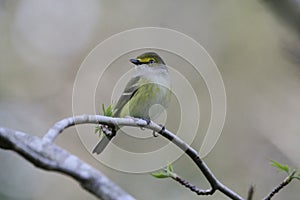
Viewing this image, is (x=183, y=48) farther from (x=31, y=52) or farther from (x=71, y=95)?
(x=31, y=52)

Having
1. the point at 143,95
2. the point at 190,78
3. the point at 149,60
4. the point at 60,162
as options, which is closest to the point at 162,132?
the point at 60,162

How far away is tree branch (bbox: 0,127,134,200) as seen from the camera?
0.60 meters

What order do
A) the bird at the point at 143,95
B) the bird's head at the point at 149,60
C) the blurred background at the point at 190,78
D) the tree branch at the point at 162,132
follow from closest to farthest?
the tree branch at the point at 162,132, the bird at the point at 143,95, the bird's head at the point at 149,60, the blurred background at the point at 190,78

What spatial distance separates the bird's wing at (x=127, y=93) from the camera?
2781 mm

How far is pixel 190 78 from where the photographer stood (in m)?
4.85

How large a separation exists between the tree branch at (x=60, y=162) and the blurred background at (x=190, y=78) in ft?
7.24

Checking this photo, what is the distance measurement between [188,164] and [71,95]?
1524mm

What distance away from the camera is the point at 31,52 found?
6.28 meters

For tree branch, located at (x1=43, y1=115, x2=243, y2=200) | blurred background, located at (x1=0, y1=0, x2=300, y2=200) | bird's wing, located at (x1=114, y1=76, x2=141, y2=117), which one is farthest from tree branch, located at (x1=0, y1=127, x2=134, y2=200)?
blurred background, located at (x1=0, y1=0, x2=300, y2=200)

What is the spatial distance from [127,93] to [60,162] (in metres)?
2.22

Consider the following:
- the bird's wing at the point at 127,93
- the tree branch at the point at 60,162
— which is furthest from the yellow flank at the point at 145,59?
the tree branch at the point at 60,162

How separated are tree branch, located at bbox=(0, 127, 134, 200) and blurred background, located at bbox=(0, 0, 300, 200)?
2.21 metres

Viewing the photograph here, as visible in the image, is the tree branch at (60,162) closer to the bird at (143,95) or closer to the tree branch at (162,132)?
the tree branch at (162,132)

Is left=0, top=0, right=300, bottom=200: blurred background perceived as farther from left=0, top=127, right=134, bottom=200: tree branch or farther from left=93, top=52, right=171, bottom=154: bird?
left=0, top=127, right=134, bottom=200: tree branch
